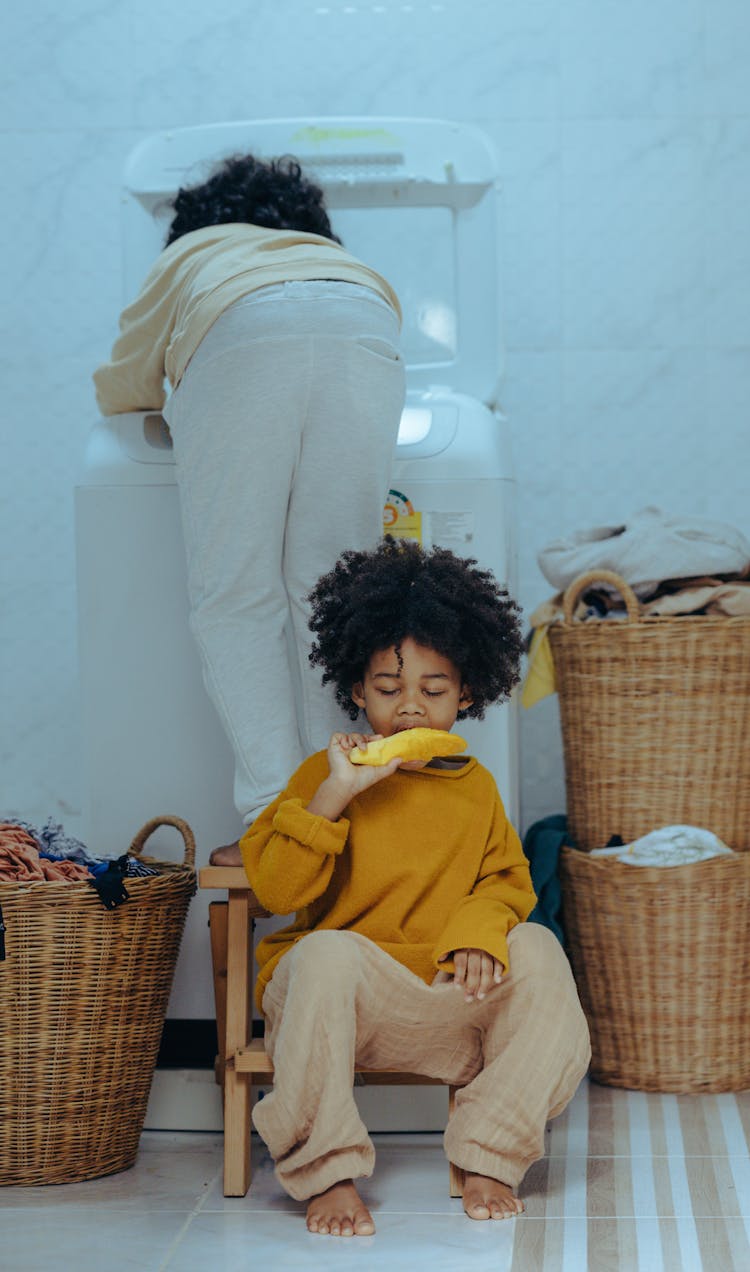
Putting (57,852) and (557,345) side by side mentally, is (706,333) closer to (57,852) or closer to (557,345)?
(557,345)

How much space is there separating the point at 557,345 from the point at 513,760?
0.97 m

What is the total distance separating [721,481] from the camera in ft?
8.96

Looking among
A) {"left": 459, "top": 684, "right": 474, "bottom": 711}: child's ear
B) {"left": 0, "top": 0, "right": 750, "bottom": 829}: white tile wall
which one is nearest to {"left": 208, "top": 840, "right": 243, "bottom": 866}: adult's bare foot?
{"left": 459, "top": 684, "right": 474, "bottom": 711}: child's ear

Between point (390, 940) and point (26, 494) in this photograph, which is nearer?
point (390, 940)

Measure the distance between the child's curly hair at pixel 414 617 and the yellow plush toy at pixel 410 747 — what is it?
4.7 inches

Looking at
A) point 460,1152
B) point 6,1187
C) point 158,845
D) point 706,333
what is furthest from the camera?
point 706,333

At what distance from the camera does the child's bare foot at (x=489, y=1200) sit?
4.98 ft

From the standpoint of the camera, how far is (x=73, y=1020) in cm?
168

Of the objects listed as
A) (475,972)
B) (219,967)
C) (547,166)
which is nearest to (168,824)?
(219,967)

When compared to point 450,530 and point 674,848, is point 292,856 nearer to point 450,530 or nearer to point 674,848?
point 450,530

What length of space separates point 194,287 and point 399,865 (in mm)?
723

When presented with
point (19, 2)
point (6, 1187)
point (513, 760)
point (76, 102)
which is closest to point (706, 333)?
point (513, 760)

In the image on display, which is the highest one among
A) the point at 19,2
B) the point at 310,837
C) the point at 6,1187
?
the point at 19,2

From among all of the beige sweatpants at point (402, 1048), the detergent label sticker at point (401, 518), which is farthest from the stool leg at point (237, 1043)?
the detergent label sticker at point (401, 518)
